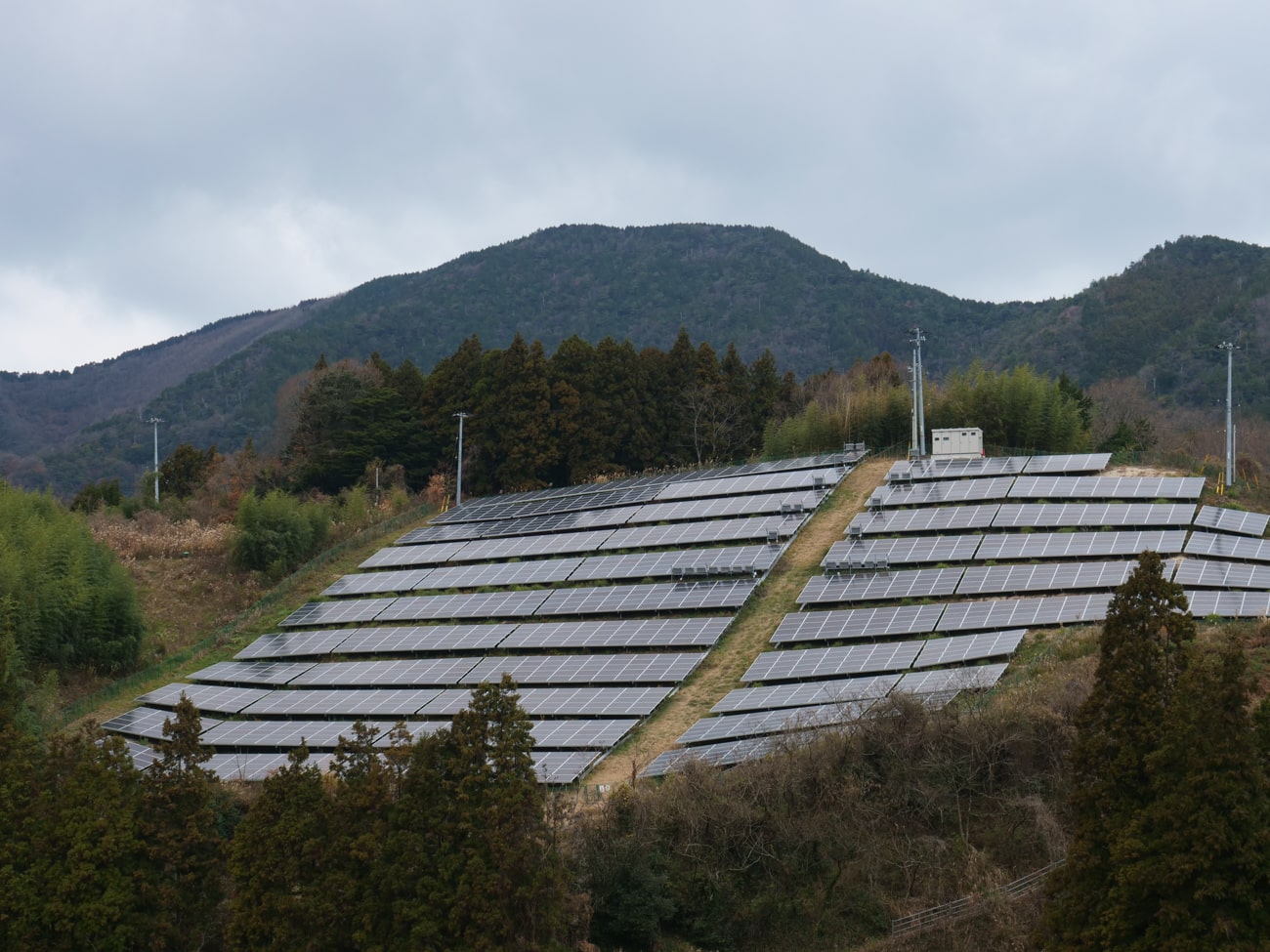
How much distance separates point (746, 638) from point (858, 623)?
382 cm

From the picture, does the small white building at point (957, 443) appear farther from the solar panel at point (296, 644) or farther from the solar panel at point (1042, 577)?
the solar panel at point (296, 644)

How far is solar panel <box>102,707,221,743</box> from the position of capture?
3875 centimetres

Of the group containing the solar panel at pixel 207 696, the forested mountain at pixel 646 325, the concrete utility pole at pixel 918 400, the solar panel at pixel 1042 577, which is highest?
the forested mountain at pixel 646 325

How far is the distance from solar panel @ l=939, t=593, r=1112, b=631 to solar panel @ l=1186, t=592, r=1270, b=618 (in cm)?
229

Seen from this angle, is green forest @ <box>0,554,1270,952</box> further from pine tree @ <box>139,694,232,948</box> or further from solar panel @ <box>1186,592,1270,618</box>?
solar panel @ <box>1186,592,1270,618</box>

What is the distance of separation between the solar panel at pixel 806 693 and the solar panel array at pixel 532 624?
89.8 inches

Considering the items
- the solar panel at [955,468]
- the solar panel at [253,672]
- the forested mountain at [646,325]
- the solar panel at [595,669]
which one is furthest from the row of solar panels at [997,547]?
the forested mountain at [646,325]

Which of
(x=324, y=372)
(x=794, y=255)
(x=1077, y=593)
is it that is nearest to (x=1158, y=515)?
(x=1077, y=593)

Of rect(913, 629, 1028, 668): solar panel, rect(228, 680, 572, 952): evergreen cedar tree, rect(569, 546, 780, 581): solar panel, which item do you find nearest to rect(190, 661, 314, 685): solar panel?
rect(569, 546, 780, 581): solar panel

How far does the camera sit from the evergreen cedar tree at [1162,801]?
19.6 metres

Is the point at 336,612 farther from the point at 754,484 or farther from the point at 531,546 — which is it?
the point at 754,484

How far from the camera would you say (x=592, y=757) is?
3291 cm

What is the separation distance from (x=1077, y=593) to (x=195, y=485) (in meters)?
58.1

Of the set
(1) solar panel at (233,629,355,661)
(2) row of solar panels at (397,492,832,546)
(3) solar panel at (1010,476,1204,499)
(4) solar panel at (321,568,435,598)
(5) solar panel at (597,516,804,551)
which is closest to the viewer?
(3) solar panel at (1010,476,1204,499)
